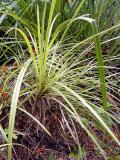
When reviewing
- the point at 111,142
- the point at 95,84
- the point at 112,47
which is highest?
the point at 112,47

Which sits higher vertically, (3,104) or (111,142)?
(3,104)

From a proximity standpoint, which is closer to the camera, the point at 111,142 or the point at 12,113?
the point at 12,113

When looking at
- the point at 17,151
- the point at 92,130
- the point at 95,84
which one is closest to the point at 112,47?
the point at 95,84

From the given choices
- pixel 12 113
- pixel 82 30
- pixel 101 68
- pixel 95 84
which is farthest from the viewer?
pixel 82 30

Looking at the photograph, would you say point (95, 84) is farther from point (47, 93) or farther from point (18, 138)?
point (18, 138)

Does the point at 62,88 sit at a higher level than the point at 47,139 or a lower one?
higher

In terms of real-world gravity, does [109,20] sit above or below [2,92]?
above

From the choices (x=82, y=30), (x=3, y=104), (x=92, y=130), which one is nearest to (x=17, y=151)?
(x=3, y=104)

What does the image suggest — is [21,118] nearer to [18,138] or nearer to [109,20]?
[18,138]

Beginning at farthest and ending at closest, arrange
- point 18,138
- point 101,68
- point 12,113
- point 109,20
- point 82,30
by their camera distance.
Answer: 1. point 109,20
2. point 82,30
3. point 18,138
4. point 101,68
5. point 12,113
